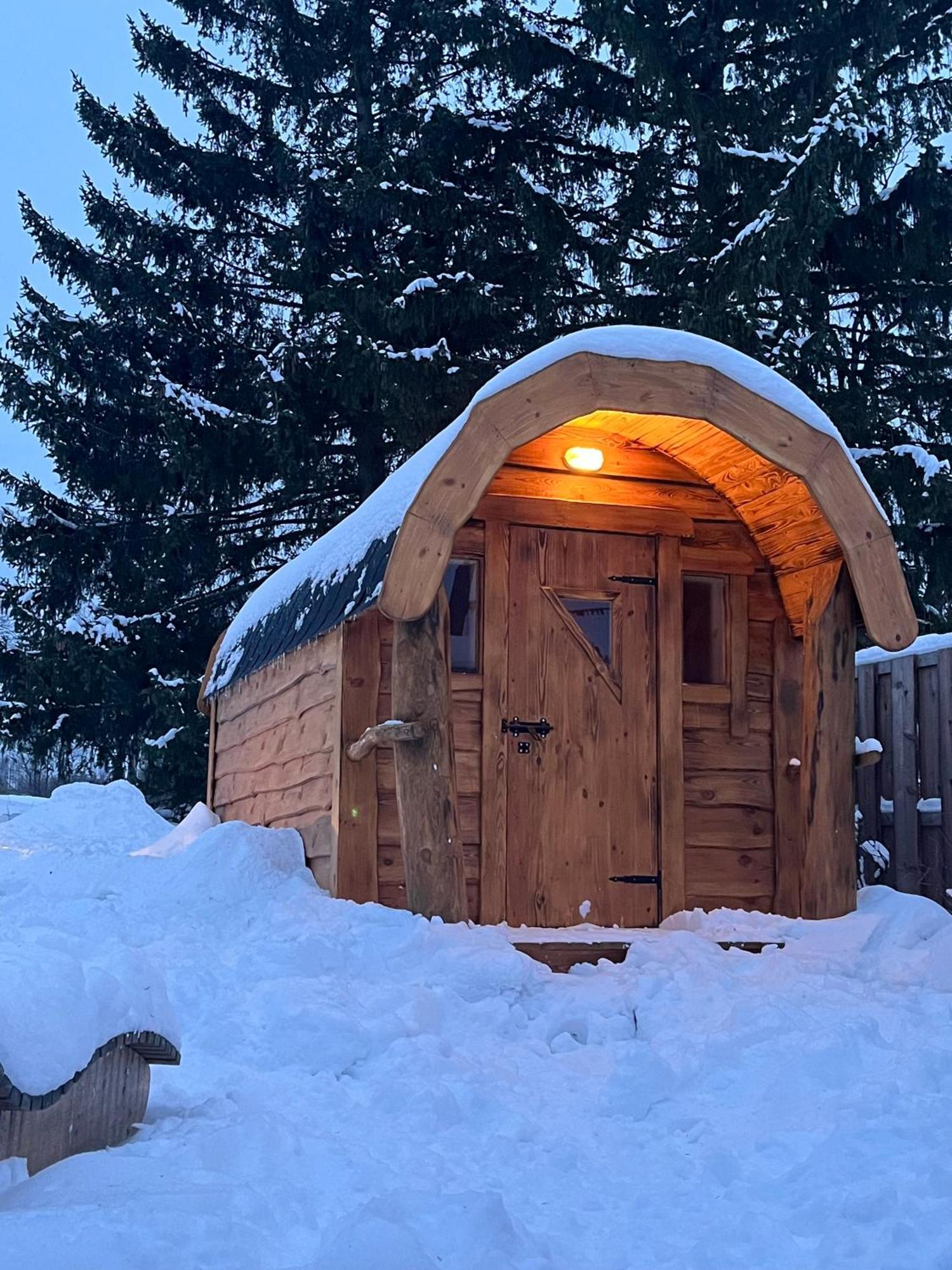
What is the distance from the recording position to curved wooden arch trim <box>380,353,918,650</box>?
20.5ft

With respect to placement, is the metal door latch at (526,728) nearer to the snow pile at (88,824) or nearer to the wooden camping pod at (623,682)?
the wooden camping pod at (623,682)

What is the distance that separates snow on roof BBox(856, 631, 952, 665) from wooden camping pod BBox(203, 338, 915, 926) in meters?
0.98

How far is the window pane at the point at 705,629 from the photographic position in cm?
796

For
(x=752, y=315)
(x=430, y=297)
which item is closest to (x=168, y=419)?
(x=430, y=297)

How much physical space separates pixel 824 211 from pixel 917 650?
565cm

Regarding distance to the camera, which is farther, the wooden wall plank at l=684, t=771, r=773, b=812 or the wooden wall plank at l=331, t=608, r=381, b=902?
the wooden wall plank at l=684, t=771, r=773, b=812

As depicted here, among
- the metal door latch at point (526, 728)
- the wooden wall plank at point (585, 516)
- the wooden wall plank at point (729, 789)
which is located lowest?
the wooden wall plank at point (729, 789)

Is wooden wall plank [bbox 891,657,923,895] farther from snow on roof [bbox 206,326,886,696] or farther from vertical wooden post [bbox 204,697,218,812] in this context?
vertical wooden post [bbox 204,697,218,812]

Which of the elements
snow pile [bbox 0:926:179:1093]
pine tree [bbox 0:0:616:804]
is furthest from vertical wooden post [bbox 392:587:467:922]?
pine tree [bbox 0:0:616:804]

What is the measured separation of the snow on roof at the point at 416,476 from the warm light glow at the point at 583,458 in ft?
2.09

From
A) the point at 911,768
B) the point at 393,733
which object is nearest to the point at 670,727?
the point at 911,768

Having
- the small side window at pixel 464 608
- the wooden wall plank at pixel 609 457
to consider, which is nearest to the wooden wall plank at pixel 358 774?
the small side window at pixel 464 608

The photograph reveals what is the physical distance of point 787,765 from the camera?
7.92m

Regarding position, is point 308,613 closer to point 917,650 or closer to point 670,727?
point 670,727
